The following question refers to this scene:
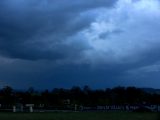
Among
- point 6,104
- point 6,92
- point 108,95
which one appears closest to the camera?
point 6,104

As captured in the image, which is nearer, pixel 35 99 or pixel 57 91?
pixel 35 99

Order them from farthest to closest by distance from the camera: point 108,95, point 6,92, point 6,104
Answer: point 108,95 < point 6,92 < point 6,104

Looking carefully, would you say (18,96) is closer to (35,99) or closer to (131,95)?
(35,99)

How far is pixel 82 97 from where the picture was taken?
5522 inches

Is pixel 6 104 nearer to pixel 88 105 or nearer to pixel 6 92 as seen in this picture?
pixel 6 92

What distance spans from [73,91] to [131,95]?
71.5 feet

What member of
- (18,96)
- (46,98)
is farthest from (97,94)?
(18,96)

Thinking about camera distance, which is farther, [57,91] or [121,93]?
[57,91]

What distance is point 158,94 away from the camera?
14325 cm

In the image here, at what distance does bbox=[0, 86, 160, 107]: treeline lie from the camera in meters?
133

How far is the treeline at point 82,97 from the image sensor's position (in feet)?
437

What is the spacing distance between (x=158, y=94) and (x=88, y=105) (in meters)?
26.6

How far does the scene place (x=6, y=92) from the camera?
13638 centimetres

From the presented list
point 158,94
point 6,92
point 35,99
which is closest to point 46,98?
point 35,99
